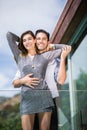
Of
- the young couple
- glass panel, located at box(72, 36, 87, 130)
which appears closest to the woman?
the young couple

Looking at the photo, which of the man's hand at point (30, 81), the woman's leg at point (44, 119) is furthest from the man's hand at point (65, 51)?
the woman's leg at point (44, 119)

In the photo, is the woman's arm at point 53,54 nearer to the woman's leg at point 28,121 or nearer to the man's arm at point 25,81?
the man's arm at point 25,81

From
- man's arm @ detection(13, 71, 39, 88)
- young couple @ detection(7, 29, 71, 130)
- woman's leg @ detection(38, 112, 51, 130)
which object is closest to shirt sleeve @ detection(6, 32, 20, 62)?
young couple @ detection(7, 29, 71, 130)

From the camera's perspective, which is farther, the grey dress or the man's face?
the man's face

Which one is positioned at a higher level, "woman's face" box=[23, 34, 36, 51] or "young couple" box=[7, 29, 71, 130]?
"woman's face" box=[23, 34, 36, 51]

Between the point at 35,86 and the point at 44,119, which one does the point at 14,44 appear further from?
the point at 44,119

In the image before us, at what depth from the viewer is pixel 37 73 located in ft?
8.23

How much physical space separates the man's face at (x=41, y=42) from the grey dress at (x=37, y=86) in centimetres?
5

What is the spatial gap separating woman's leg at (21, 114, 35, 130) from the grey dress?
3 cm

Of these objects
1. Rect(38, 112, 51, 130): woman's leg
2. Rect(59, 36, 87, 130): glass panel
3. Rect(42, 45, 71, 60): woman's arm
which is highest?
Rect(42, 45, 71, 60): woman's arm

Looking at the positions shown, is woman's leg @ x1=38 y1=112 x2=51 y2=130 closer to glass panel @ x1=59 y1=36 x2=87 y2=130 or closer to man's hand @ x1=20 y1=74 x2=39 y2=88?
glass panel @ x1=59 y1=36 x2=87 y2=130

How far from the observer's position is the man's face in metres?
2.60

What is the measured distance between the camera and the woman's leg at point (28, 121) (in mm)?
2406

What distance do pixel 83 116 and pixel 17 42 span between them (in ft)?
2.10
